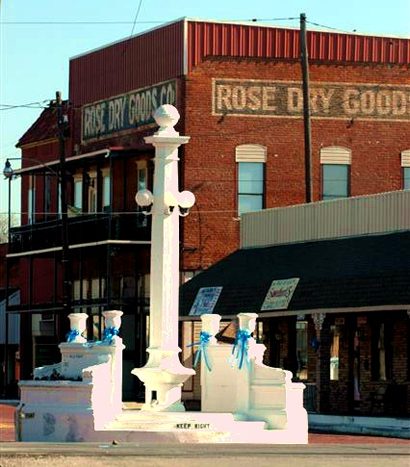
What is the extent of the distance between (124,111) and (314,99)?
712 centimetres

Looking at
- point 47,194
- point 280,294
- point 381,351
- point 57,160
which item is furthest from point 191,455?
point 47,194

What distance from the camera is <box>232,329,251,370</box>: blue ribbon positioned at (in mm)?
27156

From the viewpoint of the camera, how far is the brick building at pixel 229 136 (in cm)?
5472

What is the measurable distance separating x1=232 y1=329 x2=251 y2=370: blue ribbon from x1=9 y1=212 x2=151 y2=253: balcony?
27.8 meters

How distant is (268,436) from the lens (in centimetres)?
2641

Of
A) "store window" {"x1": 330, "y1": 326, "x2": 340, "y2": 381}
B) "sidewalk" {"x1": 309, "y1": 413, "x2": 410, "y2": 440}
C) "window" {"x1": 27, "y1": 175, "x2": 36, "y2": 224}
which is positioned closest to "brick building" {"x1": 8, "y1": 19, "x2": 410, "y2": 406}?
"window" {"x1": 27, "y1": 175, "x2": 36, "y2": 224}

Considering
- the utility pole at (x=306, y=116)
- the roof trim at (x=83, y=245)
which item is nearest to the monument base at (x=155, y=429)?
the utility pole at (x=306, y=116)

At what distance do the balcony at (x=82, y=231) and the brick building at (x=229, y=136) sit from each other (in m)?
0.07

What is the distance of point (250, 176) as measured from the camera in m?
55.2

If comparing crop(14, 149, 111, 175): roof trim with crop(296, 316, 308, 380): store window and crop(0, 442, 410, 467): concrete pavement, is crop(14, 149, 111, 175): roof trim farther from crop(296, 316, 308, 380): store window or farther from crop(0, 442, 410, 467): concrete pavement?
crop(0, 442, 410, 467): concrete pavement

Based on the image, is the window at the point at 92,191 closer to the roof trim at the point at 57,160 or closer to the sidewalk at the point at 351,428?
the roof trim at the point at 57,160

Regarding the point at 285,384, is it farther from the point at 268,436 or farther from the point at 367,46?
the point at 367,46

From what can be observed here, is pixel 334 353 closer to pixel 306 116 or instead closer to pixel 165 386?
pixel 306 116

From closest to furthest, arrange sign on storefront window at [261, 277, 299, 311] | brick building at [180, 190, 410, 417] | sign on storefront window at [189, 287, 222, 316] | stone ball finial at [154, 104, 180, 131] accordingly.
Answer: stone ball finial at [154, 104, 180, 131] → brick building at [180, 190, 410, 417] → sign on storefront window at [261, 277, 299, 311] → sign on storefront window at [189, 287, 222, 316]
